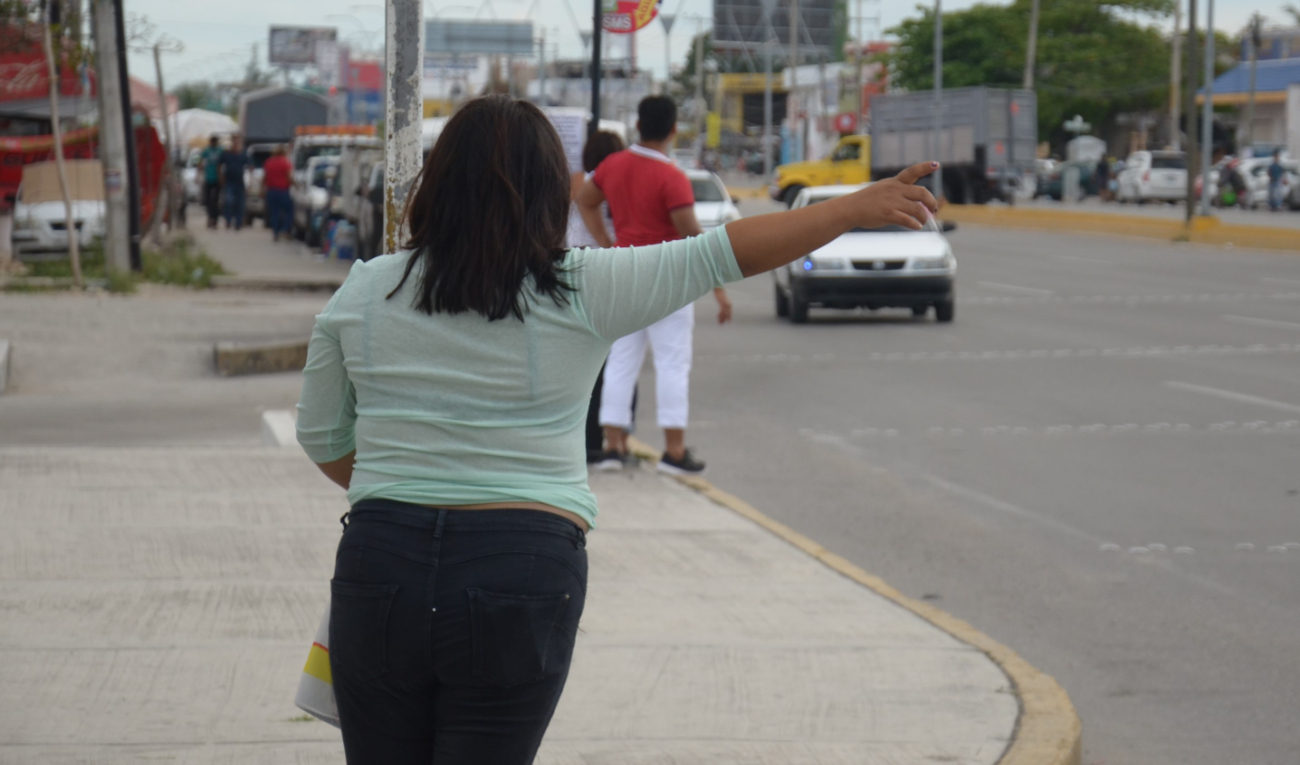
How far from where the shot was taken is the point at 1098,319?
17.8 m

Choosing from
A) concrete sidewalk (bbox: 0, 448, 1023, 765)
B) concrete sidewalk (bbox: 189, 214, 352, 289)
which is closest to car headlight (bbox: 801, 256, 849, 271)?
concrete sidewalk (bbox: 189, 214, 352, 289)

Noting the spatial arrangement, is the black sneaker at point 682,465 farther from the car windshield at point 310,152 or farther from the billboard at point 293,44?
the billboard at point 293,44

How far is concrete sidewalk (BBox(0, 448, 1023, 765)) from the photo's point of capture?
167 inches

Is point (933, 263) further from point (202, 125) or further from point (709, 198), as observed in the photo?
point (202, 125)

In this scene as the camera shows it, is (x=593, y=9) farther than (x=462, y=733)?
Yes

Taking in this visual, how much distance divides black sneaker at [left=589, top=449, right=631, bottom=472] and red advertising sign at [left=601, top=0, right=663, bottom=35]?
7.92 ft

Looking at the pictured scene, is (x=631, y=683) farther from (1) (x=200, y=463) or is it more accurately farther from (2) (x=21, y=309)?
(2) (x=21, y=309)

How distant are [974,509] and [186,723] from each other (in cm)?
483

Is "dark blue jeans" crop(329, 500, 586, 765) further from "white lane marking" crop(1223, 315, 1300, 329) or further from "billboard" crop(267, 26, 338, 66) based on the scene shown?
"billboard" crop(267, 26, 338, 66)

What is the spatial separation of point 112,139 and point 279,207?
1419cm

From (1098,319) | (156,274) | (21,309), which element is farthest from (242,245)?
(1098,319)

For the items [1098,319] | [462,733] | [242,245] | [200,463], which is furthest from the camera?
[242,245]

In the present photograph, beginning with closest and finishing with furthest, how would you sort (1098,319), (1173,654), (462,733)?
(462,733) → (1173,654) → (1098,319)

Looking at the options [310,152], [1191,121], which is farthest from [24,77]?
[1191,121]
